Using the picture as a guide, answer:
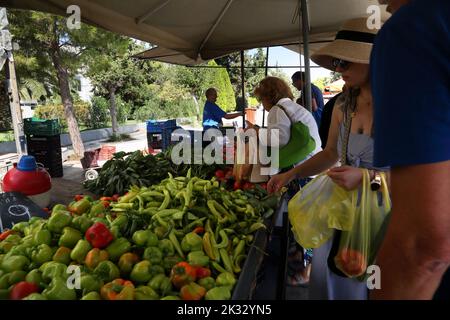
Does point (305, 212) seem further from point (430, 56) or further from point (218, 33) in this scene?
point (218, 33)

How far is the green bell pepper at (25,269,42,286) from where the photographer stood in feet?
4.47

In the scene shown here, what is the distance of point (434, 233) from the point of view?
731 mm

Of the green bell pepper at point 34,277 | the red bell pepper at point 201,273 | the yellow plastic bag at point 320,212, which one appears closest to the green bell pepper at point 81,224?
the green bell pepper at point 34,277

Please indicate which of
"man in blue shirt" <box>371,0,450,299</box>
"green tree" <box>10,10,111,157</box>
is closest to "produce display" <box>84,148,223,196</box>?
"man in blue shirt" <box>371,0,450,299</box>

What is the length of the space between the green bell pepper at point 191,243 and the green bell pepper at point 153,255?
15cm

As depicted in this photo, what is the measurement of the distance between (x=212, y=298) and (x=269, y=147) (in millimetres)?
1988

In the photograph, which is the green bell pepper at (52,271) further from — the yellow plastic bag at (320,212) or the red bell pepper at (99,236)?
the yellow plastic bag at (320,212)

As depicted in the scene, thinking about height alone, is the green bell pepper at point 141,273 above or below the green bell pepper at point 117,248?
below

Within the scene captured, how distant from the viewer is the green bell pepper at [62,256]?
1515mm

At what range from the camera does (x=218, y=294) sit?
133 cm

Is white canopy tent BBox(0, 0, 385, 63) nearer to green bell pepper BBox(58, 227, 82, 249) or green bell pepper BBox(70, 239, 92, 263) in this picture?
green bell pepper BBox(58, 227, 82, 249)

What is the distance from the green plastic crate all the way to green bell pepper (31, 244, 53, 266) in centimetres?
379

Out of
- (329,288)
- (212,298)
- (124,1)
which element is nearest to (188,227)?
(212,298)
